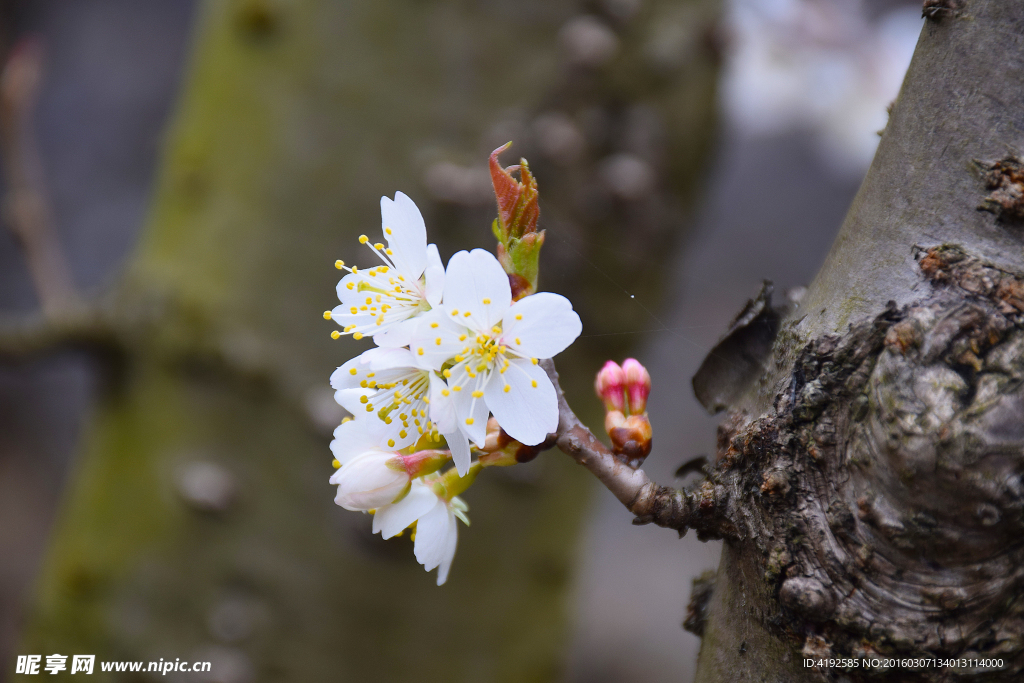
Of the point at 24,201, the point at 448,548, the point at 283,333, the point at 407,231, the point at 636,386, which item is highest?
the point at 24,201

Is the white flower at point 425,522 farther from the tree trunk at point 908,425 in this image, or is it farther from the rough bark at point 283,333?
the rough bark at point 283,333

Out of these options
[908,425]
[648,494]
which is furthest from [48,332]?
[908,425]

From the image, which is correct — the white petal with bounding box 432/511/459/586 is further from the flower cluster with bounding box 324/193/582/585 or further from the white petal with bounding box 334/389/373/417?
the white petal with bounding box 334/389/373/417

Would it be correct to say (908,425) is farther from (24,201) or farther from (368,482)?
(24,201)

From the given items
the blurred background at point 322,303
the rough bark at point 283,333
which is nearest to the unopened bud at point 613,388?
the blurred background at point 322,303

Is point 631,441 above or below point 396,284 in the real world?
below

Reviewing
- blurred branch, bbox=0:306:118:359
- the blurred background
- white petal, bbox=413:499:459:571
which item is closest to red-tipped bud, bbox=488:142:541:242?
white petal, bbox=413:499:459:571

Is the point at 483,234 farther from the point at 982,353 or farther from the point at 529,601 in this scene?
the point at 982,353
